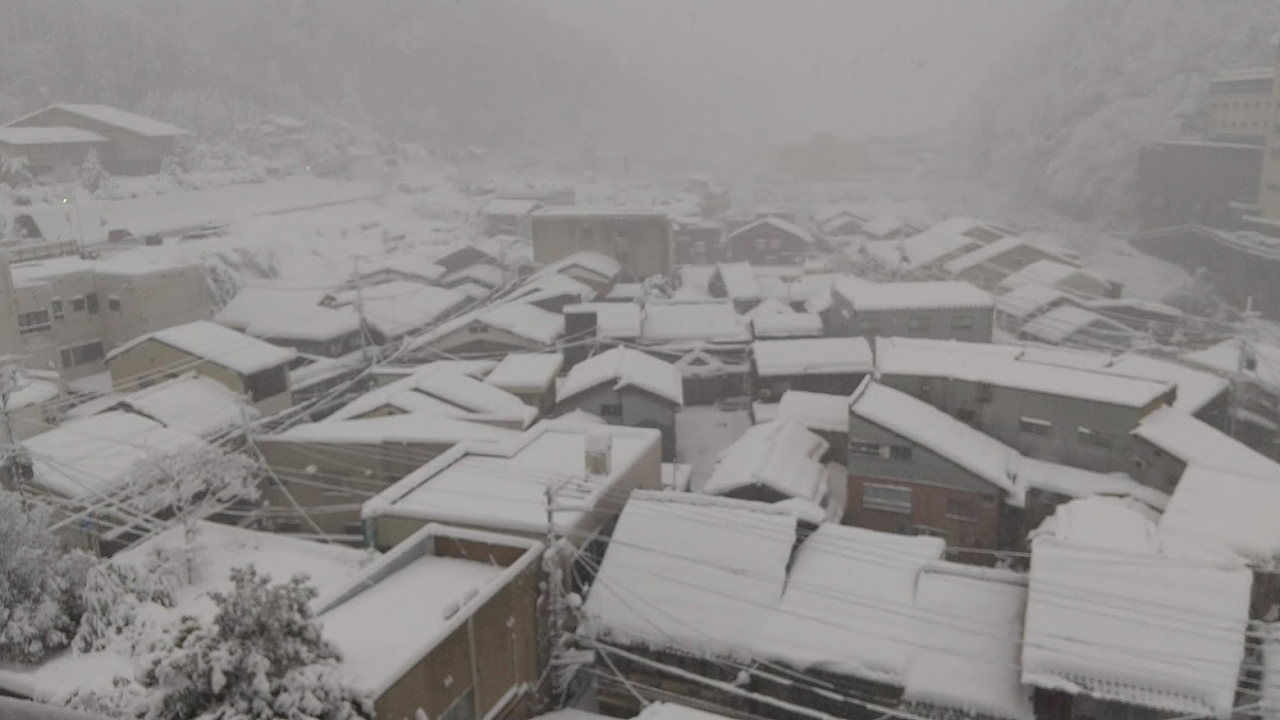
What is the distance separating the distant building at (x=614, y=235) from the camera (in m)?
36.0

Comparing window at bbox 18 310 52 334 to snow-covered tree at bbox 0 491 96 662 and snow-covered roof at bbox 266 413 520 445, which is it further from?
snow-covered tree at bbox 0 491 96 662

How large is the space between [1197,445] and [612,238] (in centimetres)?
2434

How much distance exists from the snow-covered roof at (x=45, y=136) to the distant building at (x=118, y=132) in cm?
56

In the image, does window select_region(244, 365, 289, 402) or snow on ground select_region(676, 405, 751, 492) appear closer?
window select_region(244, 365, 289, 402)

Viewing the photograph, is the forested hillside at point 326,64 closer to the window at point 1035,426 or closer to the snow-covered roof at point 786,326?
the snow-covered roof at point 786,326

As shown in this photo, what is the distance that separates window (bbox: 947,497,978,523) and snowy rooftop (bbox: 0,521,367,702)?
10.7 m

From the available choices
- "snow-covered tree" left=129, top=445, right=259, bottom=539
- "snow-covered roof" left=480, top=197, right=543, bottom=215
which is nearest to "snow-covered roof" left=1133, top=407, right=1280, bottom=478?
"snow-covered tree" left=129, top=445, right=259, bottom=539

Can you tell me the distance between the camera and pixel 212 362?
19281 mm

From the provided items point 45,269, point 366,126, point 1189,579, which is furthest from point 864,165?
point 1189,579

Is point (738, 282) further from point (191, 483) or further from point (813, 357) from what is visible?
point (191, 483)

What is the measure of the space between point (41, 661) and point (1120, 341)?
28.5 m

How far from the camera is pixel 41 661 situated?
10992 millimetres

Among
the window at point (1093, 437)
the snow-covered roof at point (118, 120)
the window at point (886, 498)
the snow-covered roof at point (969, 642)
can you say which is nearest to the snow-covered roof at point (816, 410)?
the window at point (886, 498)

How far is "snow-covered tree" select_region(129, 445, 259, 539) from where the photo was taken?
47.2 feet
